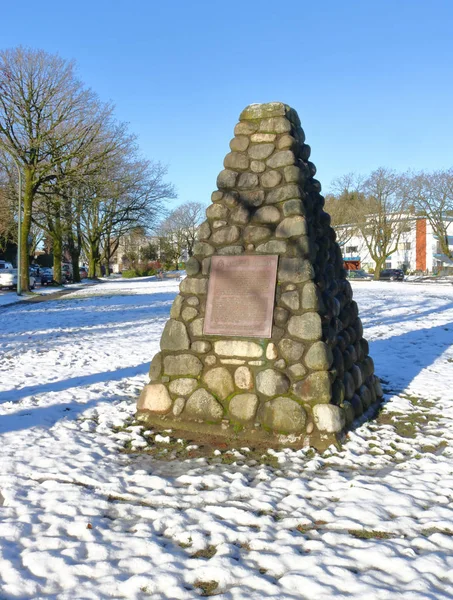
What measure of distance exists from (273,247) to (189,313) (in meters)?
1.09

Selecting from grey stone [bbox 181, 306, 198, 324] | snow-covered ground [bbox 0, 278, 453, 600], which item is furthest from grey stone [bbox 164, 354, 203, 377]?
snow-covered ground [bbox 0, 278, 453, 600]

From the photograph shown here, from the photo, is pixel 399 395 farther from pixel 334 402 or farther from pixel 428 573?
pixel 428 573

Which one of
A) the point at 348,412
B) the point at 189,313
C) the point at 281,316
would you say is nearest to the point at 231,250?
the point at 189,313

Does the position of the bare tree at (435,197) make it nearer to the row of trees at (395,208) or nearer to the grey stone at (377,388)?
the row of trees at (395,208)

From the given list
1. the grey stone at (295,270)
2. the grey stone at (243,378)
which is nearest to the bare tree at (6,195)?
the grey stone at (295,270)

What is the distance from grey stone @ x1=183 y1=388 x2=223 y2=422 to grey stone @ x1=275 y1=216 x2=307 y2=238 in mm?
1733

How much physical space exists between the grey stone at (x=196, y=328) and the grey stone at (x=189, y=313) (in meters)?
0.06

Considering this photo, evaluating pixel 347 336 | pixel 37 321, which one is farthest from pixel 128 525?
pixel 37 321

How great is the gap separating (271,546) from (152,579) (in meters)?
0.73

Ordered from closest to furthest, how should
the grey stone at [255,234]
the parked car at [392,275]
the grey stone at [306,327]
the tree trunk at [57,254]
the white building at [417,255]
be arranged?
the grey stone at [306,327], the grey stone at [255,234], the tree trunk at [57,254], the parked car at [392,275], the white building at [417,255]

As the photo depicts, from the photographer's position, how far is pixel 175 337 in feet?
18.7

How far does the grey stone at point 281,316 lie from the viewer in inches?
211

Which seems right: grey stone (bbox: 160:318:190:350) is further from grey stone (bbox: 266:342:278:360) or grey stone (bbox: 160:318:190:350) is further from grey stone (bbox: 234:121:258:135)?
grey stone (bbox: 234:121:258:135)

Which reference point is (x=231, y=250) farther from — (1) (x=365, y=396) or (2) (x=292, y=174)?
(1) (x=365, y=396)
